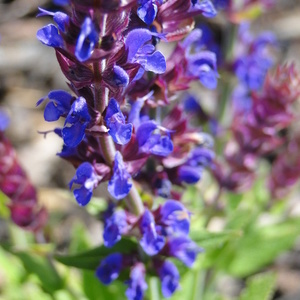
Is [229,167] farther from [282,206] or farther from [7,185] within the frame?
[7,185]

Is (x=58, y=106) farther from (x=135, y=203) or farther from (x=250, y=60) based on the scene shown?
(x=250, y=60)

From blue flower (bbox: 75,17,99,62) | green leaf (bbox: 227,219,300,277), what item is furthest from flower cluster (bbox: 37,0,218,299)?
green leaf (bbox: 227,219,300,277)

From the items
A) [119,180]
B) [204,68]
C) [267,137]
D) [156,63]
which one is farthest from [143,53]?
[267,137]

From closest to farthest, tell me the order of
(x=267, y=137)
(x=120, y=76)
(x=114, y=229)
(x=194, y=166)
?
(x=120, y=76) → (x=114, y=229) → (x=194, y=166) → (x=267, y=137)

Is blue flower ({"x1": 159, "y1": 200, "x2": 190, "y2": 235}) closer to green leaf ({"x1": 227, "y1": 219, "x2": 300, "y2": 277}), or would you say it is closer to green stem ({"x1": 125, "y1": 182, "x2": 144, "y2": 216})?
green stem ({"x1": 125, "y1": 182, "x2": 144, "y2": 216})

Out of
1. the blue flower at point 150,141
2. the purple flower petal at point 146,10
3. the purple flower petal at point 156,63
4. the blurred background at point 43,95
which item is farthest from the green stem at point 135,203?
the blurred background at point 43,95

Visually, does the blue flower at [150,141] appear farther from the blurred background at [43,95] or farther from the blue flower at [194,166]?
the blurred background at [43,95]
